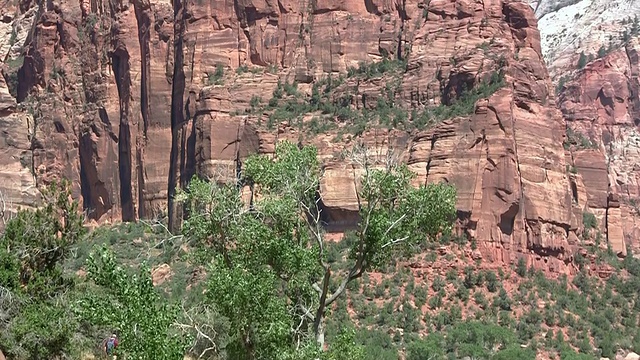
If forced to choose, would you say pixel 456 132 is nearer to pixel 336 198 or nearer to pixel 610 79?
pixel 336 198

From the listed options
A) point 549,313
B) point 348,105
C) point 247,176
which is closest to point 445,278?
point 549,313

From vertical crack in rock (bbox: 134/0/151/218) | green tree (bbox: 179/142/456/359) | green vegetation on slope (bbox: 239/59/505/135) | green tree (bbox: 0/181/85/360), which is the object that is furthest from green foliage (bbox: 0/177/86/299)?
vertical crack in rock (bbox: 134/0/151/218)

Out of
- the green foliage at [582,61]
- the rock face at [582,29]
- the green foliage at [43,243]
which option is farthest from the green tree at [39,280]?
the rock face at [582,29]

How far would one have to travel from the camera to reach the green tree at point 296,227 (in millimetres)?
26438

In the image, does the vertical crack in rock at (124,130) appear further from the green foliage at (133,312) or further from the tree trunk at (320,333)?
the green foliage at (133,312)

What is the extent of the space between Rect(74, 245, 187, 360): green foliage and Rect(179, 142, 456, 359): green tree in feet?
8.61

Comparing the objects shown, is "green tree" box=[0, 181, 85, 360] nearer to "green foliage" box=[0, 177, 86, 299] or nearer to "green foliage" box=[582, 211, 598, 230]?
"green foliage" box=[0, 177, 86, 299]

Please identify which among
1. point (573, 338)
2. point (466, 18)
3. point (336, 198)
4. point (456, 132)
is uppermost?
point (466, 18)

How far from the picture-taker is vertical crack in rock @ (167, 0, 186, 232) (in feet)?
269

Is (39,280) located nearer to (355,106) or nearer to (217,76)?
(355,106)

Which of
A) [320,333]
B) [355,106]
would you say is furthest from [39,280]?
[355,106]

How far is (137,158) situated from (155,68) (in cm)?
701

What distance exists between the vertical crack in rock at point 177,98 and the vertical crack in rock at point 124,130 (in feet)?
15.0

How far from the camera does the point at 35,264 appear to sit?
33688mm
